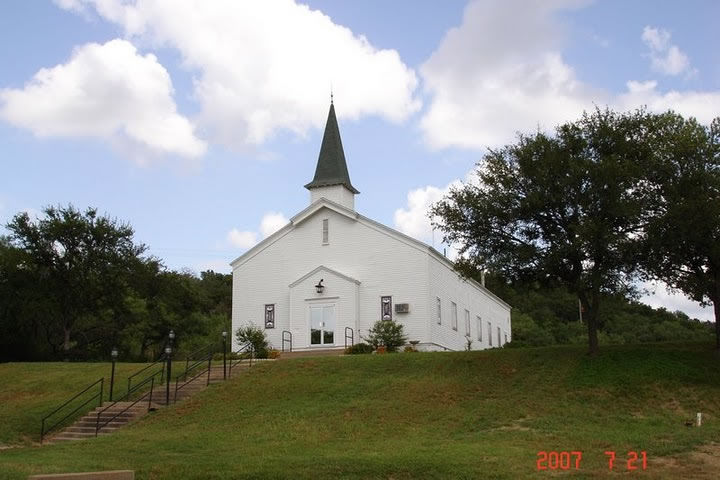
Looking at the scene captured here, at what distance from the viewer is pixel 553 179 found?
81.2 ft

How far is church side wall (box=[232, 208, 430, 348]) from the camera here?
121 feet

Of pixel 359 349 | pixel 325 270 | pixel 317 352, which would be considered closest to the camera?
pixel 359 349

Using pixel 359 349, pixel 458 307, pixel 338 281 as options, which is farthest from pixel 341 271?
pixel 458 307

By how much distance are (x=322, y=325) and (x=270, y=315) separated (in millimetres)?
2946

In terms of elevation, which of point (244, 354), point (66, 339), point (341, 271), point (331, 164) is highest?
point (331, 164)

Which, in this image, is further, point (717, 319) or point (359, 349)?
point (359, 349)

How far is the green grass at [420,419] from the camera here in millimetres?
14906

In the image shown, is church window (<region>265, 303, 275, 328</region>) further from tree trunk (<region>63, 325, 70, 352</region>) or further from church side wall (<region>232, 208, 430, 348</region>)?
tree trunk (<region>63, 325, 70, 352</region>)

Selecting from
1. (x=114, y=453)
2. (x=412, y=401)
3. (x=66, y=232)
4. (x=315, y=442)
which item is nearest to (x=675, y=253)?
(x=412, y=401)

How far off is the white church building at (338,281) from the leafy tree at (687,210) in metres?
13.7

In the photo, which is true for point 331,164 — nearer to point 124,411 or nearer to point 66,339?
point 66,339

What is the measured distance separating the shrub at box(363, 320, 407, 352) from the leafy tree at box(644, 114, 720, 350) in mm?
13061

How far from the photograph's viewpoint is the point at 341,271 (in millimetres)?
38188

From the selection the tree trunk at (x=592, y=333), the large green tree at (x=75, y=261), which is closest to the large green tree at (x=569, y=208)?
the tree trunk at (x=592, y=333)
